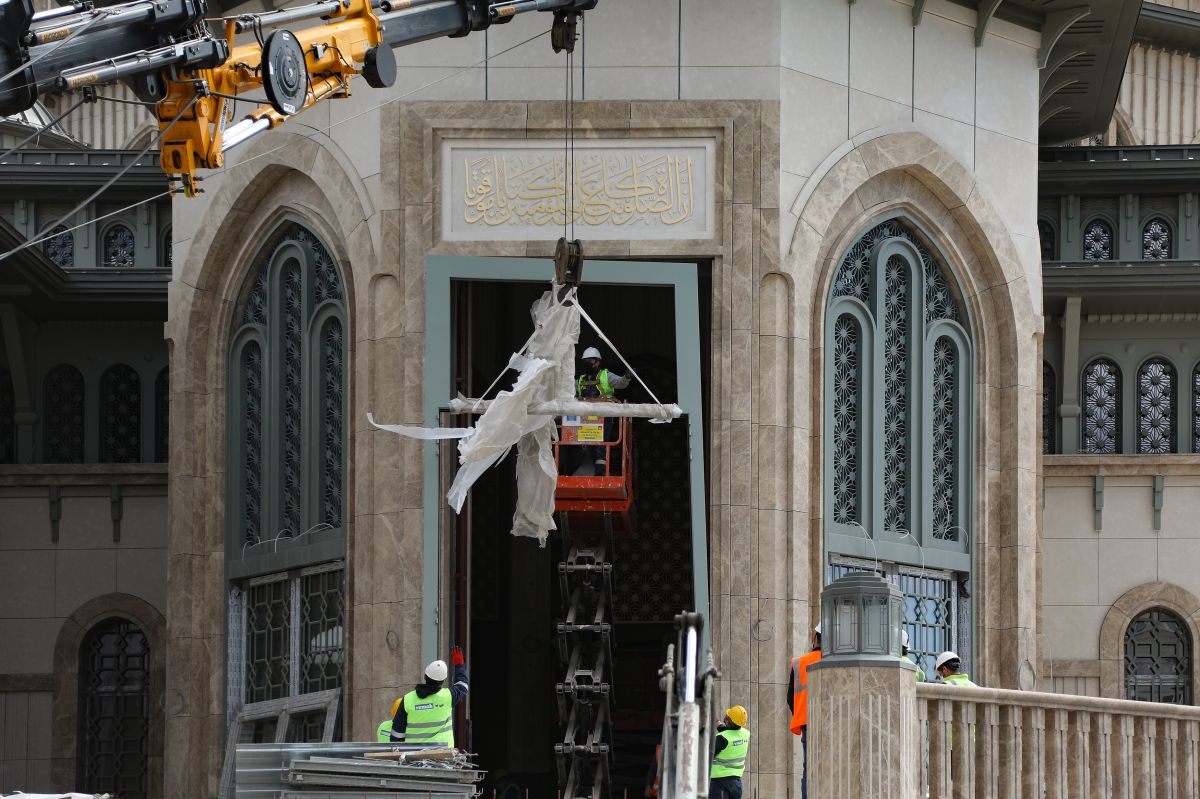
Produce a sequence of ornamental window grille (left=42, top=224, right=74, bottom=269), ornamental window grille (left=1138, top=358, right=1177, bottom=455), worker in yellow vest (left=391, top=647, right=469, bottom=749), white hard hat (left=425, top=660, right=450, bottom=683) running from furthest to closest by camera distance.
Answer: ornamental window grille (left=42, top=224, right=74, bottom=269) < ornamental window grille (left=1138, top=358, right=1177, bottom=455) < white hard hat (left=425, top=660, right=450, bottom=683) < worker in yellow vest (left=391, top=647, right=469, bottom=749)

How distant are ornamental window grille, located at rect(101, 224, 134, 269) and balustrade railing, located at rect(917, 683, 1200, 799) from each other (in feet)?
63.3

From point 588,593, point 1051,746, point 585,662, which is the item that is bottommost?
point 1051,746

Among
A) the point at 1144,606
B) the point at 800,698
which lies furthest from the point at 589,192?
the point at 1144,606

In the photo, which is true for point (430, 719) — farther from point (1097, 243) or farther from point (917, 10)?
point (1097, 243)

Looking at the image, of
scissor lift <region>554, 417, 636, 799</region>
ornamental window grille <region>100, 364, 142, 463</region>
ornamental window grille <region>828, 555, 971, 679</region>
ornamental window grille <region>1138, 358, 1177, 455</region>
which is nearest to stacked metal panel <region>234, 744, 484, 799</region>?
scissor lift <region>554, 417, 636, 799</region>

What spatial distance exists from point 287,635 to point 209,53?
32.5 feet

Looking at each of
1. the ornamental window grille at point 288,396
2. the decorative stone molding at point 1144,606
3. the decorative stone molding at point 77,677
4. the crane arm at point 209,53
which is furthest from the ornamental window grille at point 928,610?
the decorative stone molding at point 77,677

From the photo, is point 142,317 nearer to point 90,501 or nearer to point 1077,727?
point 90,501

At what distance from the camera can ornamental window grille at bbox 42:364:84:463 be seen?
112 feet

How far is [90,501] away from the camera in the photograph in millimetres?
33000

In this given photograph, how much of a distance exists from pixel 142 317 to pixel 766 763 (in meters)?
13.3

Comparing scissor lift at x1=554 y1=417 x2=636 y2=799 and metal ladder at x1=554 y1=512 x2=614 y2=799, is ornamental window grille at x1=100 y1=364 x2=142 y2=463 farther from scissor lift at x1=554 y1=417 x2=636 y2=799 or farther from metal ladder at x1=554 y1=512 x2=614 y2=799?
metal ladder at x1=554 y1=512 x2=614 y2=799

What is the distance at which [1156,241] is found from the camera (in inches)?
1330

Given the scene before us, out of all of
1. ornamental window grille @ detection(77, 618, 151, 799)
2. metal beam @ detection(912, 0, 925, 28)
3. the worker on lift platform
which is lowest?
ornamental window grille @ detection(77, 618, 151, 799)
